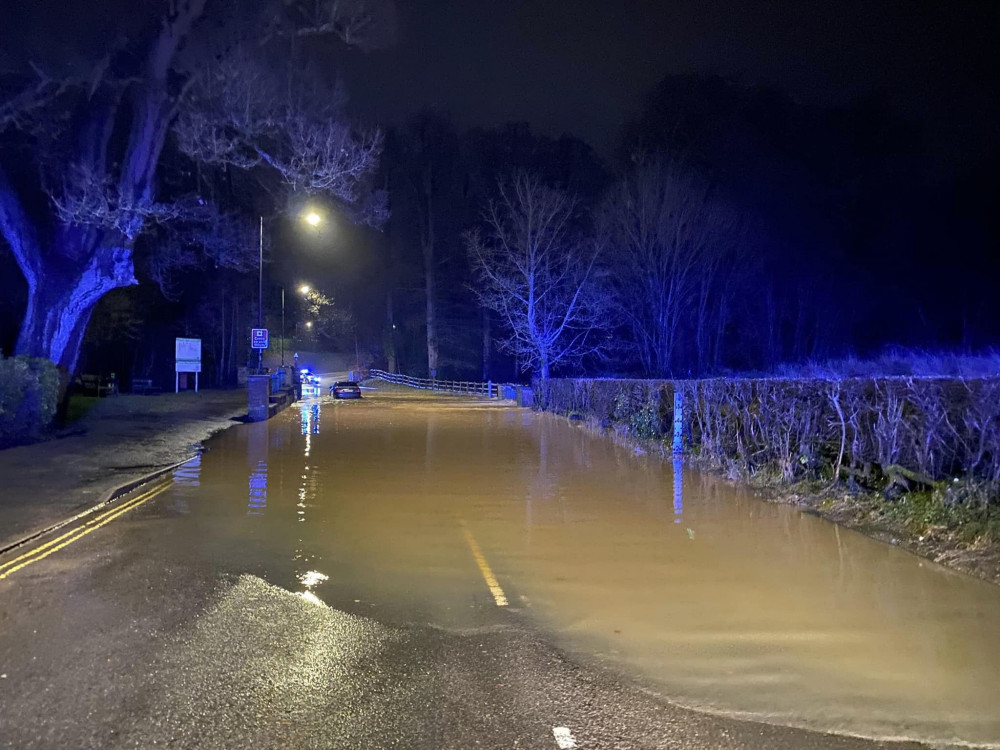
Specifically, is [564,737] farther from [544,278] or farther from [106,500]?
[544,278]

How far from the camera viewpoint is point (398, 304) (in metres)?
74.9

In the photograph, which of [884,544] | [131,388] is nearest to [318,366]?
[131,388]

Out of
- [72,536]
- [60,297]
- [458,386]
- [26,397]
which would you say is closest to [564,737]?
[72,536]

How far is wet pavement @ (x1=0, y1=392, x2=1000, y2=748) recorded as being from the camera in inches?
190

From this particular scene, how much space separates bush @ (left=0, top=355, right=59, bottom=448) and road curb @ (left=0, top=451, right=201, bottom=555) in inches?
163

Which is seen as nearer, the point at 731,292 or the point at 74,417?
the point at 74,417

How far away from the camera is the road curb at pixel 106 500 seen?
30.3 ft

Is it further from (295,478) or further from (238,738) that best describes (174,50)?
(238,738)

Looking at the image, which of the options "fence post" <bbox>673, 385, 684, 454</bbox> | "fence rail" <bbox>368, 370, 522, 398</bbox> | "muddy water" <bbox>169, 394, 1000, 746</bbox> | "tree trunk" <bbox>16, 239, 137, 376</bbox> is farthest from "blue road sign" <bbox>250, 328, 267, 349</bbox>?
"fence post" <bbox>673, 385, 684, 454</bbox>

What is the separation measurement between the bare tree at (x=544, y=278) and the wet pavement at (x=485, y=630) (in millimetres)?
32979

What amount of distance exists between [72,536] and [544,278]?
37294 millimetres

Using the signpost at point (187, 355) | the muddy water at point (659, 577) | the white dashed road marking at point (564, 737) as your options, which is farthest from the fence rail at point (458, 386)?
the white dashed road marking at point (564, 737)

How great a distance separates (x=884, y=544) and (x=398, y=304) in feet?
221

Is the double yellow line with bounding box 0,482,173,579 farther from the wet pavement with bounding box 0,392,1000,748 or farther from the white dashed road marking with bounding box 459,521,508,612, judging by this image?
the white dashed road marking with bounding box 459,521,508,612
